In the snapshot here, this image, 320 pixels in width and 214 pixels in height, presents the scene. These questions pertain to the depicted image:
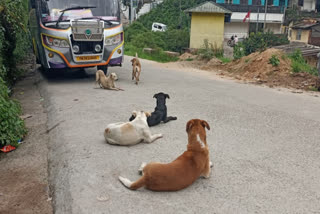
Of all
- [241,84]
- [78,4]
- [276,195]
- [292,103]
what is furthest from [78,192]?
[241,84]

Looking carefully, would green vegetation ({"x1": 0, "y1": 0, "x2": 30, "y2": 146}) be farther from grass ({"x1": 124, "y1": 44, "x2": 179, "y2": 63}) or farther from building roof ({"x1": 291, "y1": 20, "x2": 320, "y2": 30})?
building roof ({"x1": 291, "y1": 20, "x2": 320, "y2": 30})

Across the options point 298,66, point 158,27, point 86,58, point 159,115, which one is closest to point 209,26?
point 298,66

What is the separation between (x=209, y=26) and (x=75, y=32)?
531 inches

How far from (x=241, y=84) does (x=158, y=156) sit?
687 centimetres

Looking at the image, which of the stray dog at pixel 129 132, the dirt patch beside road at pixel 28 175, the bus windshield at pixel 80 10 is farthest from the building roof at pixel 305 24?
the stray dog at pixel 129 132

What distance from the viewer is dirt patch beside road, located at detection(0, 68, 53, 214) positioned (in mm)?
3475

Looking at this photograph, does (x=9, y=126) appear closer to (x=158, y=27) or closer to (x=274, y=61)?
(x=274, y=61)

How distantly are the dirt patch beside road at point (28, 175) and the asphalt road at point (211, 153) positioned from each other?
143mm

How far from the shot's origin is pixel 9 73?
10.0 metres

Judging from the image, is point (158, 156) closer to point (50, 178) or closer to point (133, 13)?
point (50, 178)

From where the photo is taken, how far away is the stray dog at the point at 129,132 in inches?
179

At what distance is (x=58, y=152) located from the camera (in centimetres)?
464

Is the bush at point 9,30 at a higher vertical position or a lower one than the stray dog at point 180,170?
higher

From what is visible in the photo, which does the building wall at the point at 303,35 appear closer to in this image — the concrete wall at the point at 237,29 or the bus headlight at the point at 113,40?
the concrete wall at the point at 237,29
